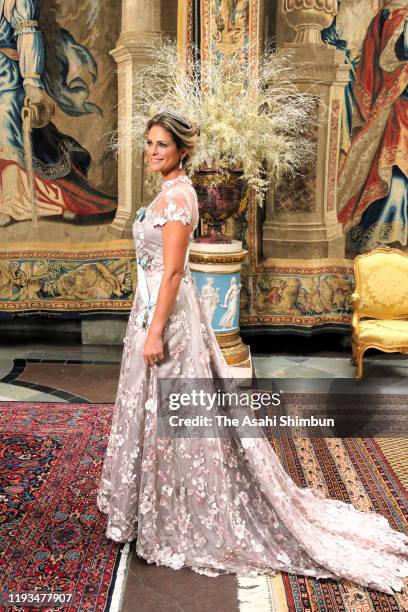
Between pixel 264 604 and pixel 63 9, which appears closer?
pixel 264 604

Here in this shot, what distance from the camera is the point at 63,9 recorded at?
6.34 metres

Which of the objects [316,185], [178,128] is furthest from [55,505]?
[316,185]

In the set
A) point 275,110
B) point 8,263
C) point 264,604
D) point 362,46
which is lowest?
point 264,604

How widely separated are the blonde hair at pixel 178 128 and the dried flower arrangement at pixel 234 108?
68.8 inches

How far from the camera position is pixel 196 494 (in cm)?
303

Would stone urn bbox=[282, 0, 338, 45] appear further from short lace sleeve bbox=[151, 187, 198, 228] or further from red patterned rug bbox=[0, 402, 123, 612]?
short lace sleeve bbox=[151, 187, 198, 228]

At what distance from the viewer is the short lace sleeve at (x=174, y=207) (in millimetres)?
2859

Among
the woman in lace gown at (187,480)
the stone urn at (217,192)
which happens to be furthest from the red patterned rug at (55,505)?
the stone urn at (217,192)

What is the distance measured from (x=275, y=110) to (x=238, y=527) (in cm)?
372

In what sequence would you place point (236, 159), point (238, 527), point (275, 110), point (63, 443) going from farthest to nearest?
point (275, 110), point (236, 159), point (63, 443), point (238, 527)

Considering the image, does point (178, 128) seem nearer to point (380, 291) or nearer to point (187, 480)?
point (187, 480)

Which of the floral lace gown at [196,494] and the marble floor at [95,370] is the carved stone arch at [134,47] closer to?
the marble floor at [95,370]

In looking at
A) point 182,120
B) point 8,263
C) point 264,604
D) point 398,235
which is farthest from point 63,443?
point 398,235

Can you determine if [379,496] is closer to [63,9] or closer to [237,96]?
[237,96]
